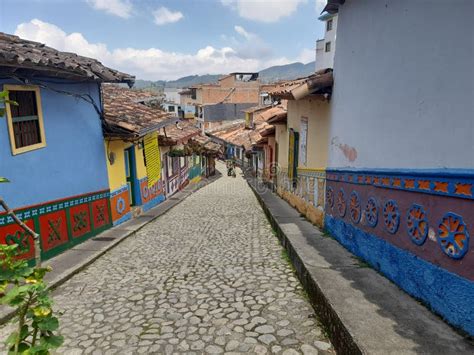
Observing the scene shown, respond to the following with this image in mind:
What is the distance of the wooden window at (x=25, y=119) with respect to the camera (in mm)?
5706

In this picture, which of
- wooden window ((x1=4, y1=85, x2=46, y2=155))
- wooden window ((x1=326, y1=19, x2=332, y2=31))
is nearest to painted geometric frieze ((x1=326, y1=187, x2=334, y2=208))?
wooden window ((x1=4, y1=85, x2=46, y2=155))

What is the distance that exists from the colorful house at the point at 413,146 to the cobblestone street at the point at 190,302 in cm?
130

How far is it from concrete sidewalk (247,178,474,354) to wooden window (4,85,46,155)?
5.33 metres

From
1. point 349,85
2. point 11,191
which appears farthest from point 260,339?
point 11,191

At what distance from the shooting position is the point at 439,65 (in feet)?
10.7

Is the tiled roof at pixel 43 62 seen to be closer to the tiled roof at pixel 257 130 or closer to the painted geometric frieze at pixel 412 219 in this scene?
the painted geometric frieze at pixel 412 219

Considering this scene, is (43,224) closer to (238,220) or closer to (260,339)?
(260,339)

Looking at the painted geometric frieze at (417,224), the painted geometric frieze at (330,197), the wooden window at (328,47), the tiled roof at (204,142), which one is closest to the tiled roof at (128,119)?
the painted geometric frieze at (330,197)

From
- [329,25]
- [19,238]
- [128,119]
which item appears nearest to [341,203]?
[19,238]

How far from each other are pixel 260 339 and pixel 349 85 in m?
4.22

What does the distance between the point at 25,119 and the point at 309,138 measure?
6.23 metres

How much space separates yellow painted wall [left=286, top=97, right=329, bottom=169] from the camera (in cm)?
744

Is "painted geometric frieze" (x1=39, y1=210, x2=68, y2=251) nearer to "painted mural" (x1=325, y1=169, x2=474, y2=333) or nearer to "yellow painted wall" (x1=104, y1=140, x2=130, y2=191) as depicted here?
"yellow painted wall" (x1=104, y1=140, x2=130, y2=191)

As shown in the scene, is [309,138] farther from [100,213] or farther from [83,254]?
[83,254]
